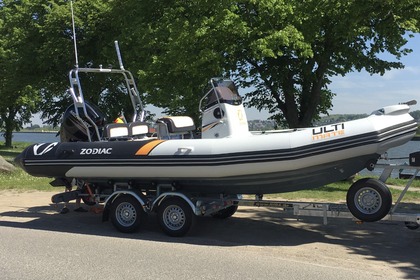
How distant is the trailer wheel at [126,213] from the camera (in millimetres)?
7965

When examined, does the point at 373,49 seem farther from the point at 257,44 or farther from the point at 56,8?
the point at 56,8

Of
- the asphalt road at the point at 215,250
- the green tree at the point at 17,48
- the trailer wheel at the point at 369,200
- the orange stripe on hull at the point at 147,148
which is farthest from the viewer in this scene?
the green tree at the point at 17,48

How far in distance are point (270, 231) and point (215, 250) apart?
5.37ft

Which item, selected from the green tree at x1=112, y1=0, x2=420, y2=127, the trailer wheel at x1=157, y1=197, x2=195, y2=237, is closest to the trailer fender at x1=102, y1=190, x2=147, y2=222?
the trailer wheel at x1=157, y1=197, x2=195, y2=237

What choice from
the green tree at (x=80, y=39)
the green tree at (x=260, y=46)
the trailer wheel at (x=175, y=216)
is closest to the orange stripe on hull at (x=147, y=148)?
the trailer wheel at (x=175, y=216)

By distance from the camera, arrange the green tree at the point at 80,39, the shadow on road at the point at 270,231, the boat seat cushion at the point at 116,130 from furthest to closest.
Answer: the green tree at the point at 80,39 → the boat seat cushion at the point at 116,130 → the shadow on road at the point at 270,231

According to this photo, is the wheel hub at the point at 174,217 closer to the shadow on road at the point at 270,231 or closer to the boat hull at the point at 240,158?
the shadow on road at the point at 270,231

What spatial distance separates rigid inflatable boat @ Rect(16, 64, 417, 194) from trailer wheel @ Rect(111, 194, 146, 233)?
35cm

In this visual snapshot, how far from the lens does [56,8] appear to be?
83.8 ft

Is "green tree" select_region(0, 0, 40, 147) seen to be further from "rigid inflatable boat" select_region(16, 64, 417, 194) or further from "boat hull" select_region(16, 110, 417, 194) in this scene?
"boat hull" select_region(16, 110, 417, 194)

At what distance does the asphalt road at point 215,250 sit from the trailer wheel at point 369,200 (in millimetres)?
566

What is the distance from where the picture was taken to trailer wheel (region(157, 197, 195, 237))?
7539 millimetres

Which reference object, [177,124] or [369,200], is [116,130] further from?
[369,200]

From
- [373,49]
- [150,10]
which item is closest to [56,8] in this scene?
[150,10]
